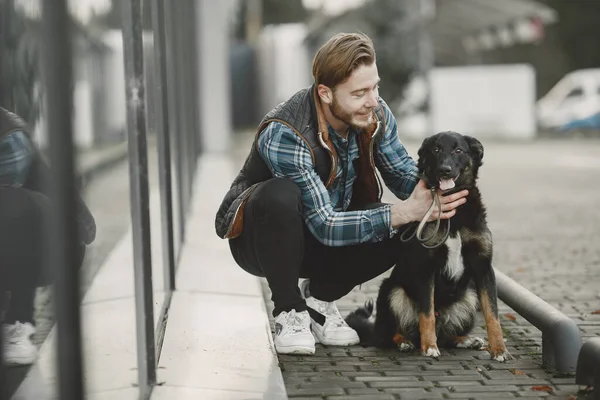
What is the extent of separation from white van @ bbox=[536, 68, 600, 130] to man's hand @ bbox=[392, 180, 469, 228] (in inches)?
Result: 1183

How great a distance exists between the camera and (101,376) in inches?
126

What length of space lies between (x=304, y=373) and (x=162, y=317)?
1.04 meters

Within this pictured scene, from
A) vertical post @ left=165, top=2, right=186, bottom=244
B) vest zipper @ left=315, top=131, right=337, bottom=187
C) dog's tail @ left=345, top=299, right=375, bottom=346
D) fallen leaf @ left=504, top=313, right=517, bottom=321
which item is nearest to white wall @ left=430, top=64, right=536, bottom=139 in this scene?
vertical post @ left=165, top=2, right=186, bottom=244

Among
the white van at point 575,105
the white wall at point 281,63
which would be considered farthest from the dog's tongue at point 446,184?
the white wall at point 281,63

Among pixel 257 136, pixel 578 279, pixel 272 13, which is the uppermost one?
pixel 272 13

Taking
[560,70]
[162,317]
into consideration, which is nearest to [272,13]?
[560,70]

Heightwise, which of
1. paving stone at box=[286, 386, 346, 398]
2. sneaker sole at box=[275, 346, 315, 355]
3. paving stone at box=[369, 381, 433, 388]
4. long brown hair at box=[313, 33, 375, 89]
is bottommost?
paving stone at box=[369, 381, 433, 388]

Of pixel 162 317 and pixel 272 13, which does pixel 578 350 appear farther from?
pixel 272 13

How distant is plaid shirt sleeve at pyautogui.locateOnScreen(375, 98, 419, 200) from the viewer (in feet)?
17.2

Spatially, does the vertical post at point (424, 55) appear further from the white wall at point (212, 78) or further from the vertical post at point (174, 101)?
the vertical post at point (174, 101)

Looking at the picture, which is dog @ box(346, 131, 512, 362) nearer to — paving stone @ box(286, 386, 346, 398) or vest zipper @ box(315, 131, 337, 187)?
vest zipper @ box(315, 131, 337, 187)

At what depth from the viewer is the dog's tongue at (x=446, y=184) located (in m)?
4.75

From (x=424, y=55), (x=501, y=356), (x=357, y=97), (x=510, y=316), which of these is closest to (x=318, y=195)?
(x=357, y=97)

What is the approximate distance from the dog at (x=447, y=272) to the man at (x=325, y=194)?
0.41 feet
